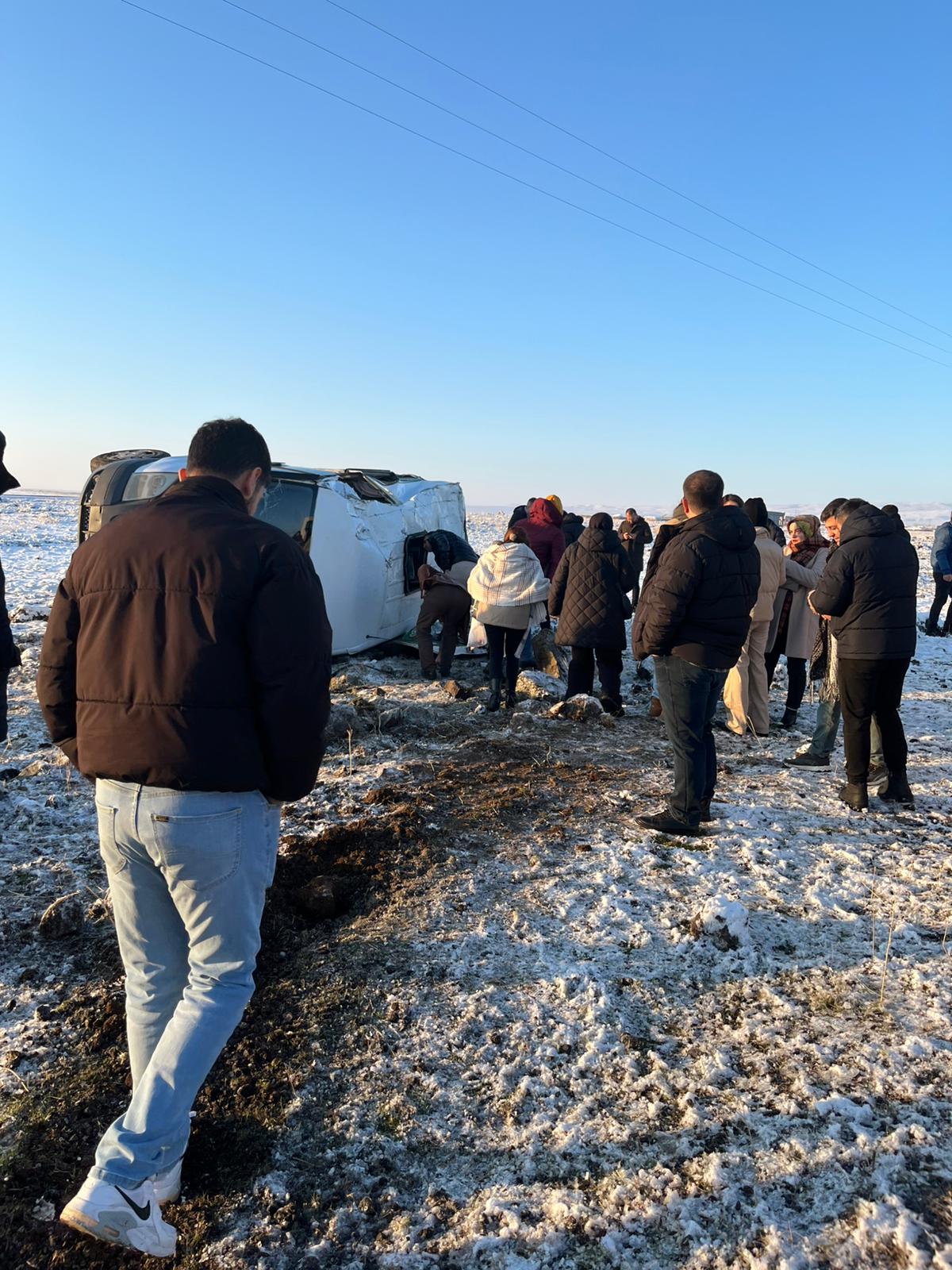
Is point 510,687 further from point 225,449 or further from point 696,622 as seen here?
point 225,449

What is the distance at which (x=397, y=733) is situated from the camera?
693 centimetres

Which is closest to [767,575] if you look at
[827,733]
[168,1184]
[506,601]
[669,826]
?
[827,733]

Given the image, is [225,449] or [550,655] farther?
[550,655]

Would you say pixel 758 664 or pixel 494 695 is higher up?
pixel 758 664

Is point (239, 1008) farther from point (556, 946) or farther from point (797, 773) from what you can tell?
point (797, 773)

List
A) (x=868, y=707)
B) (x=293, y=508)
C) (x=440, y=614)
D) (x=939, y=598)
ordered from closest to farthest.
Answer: (x=868, y=707), (x=293, y=508), (x=440, y=614), (x=939, y=598)

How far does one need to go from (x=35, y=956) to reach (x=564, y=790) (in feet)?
10.8

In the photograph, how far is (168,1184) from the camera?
2.18 metres

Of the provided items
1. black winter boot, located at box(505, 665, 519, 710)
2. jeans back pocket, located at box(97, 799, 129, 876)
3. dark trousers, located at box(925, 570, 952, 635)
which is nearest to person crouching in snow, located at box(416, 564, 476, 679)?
black winter boot, located at box(505, 665, 519, 710)

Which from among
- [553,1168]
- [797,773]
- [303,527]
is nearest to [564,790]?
[797,773]

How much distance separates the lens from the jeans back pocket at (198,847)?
2018mm

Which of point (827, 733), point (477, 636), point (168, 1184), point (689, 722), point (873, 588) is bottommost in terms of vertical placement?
point (168, 1184)

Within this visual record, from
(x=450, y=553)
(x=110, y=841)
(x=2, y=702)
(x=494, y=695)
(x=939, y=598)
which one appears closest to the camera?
(x=110, y=841)

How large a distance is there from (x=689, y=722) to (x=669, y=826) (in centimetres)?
65
